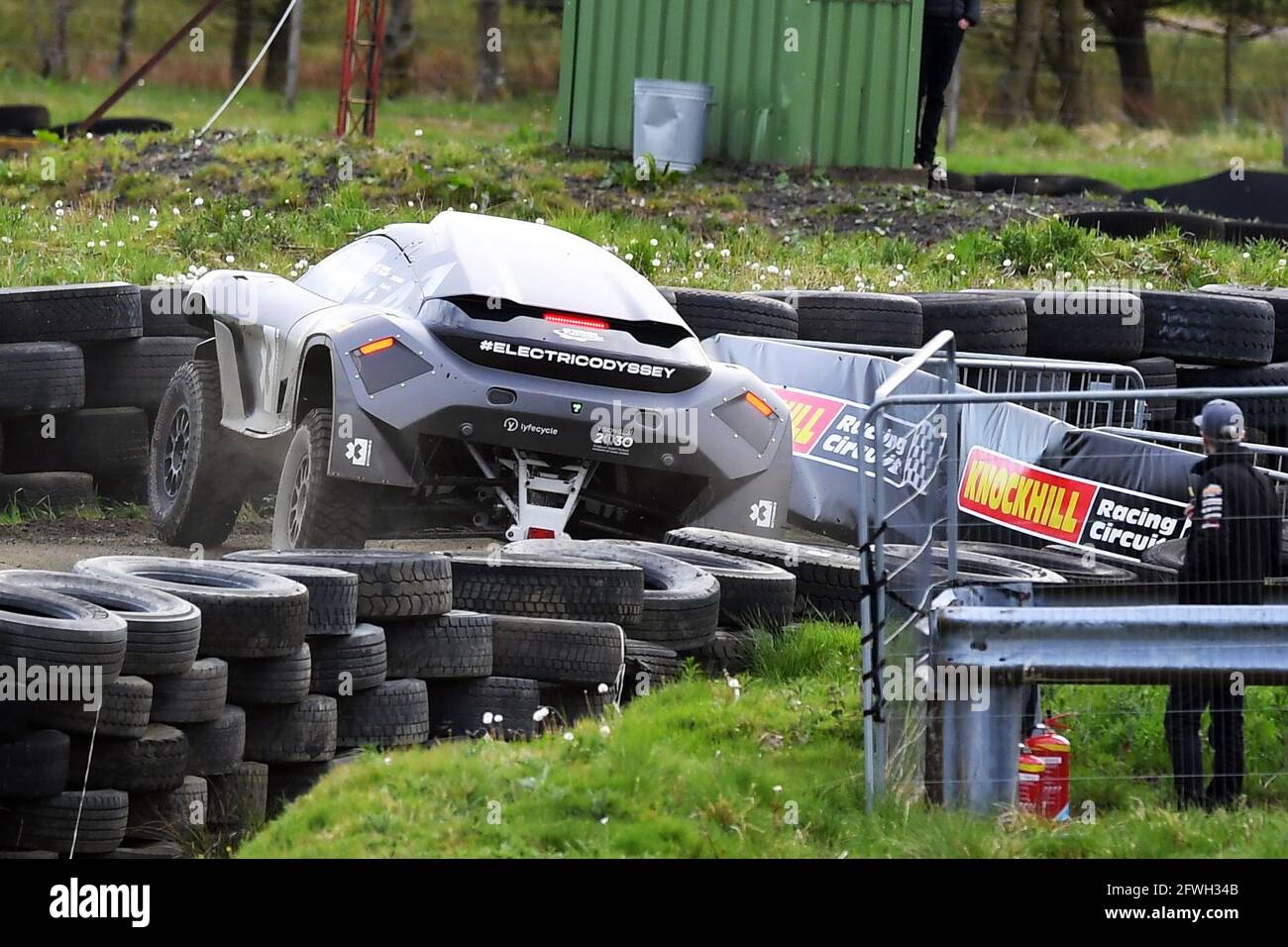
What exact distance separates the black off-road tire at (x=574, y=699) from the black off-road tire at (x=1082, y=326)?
20.9 ft

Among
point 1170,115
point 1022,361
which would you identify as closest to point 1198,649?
point 1022,361

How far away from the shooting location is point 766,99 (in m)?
19.1

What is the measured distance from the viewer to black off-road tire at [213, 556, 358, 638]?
25.0ft

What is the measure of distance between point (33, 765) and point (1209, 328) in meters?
9.32

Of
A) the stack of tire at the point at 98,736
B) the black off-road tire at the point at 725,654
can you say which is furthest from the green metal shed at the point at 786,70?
the stack of tire at the point at 98,736

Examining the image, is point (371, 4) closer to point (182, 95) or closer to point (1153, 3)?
point (182, 95)

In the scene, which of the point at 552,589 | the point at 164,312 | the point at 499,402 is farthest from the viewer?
the point at 164,312

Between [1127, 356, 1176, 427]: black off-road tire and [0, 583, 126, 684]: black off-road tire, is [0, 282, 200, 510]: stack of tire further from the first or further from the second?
[1127, 356, 1176, 427]: black off-road tire

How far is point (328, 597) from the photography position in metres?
7.63

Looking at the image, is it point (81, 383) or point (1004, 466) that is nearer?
point (1004, 466)

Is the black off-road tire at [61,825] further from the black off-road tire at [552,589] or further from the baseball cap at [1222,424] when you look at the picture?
the baseball cap at [1222,424]

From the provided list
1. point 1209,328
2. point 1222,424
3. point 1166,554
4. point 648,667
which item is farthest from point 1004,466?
point 1222,424

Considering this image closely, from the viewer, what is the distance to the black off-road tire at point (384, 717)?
774 centimetres

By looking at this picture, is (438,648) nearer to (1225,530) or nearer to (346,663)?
(346,663)
